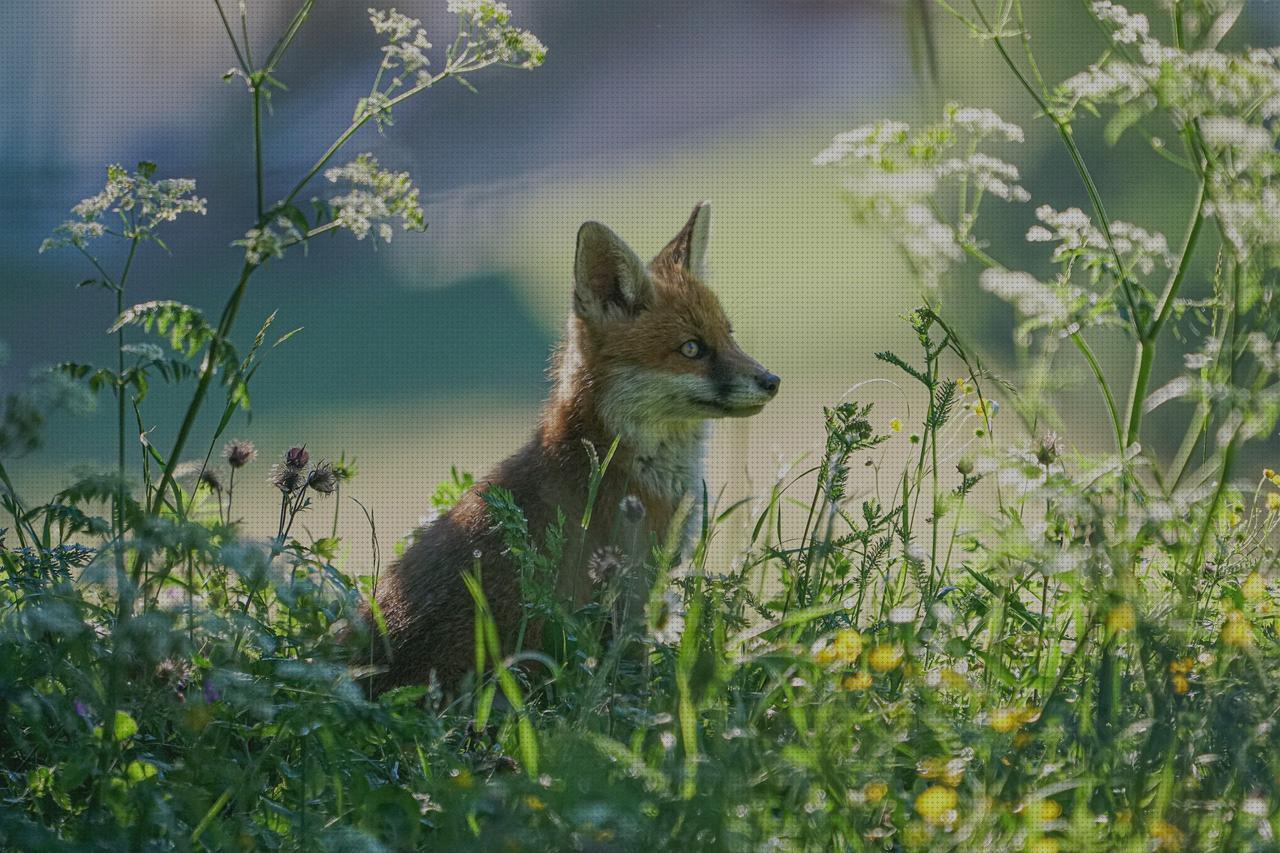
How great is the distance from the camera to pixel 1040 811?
6.97 ft

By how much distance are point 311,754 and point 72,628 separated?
549 millimetres

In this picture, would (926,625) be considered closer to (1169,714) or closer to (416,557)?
(1169,714)

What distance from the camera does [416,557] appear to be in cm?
397

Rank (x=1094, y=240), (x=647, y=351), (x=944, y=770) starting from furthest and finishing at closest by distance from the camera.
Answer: (x=647, y=351) < (x=1094, y=240) < (x=944, y=770)

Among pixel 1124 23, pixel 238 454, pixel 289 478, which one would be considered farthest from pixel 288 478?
pixel 1124 23

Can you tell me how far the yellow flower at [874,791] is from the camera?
2.25 m

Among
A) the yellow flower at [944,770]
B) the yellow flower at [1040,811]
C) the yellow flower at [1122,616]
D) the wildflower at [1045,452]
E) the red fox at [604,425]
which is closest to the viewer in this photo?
the yellow flower at [1040,811]

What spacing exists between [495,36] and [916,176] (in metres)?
1.12

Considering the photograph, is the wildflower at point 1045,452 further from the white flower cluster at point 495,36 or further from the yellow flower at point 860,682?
the white flower cluster at point 495,36

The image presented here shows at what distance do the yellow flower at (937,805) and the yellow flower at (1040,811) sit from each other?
0.12 metres

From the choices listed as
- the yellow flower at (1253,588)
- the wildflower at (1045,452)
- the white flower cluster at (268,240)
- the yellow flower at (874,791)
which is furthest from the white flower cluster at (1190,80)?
the white flower cluster at (268,240)

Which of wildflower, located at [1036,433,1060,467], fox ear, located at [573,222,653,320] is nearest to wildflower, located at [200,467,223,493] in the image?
fox ear, located at [573,222,653,320]

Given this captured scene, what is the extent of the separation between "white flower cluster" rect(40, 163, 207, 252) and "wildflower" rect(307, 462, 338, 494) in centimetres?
79

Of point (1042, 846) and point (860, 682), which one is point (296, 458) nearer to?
point (860, 682)
